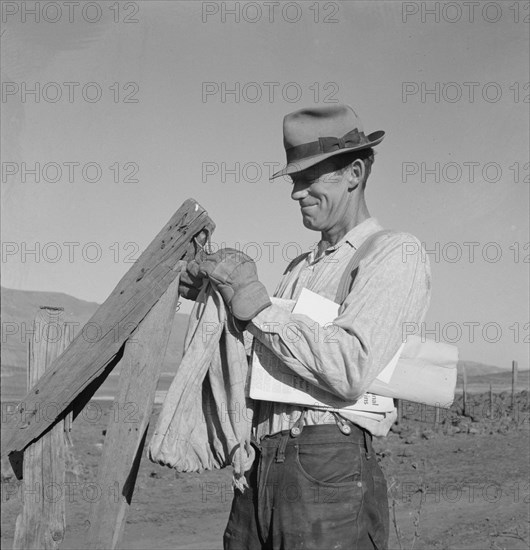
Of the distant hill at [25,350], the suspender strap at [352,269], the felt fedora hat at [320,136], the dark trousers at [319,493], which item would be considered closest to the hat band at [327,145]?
the felt fedora hat at [320,136]

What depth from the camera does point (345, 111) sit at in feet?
9.46

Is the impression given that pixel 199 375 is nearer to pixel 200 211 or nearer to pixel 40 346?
pixel 200 211

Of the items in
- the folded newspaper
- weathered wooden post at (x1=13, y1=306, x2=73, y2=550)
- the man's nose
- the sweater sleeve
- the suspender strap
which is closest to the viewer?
the sweater sleeve

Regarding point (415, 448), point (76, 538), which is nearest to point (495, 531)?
point (76, 538)

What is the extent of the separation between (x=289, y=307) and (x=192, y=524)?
22.0ft

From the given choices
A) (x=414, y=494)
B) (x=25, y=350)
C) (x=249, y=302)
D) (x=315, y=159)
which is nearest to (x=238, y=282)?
(x=249, y=302)

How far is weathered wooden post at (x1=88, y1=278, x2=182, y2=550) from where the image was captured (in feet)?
9.11

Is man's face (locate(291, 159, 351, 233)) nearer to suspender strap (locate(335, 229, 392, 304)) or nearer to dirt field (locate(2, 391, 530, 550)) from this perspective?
suspender strap (locate(335, 229, 392, 304))

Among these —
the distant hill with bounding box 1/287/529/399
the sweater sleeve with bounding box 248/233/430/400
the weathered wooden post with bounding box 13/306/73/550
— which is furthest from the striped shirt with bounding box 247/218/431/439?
the distant hill with bounding box 1/287/529/399

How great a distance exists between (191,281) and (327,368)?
66 cm

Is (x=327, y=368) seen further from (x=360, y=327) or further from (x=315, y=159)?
(x=315, y=159)

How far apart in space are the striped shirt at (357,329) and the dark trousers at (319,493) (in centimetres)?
6

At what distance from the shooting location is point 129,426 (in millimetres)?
2799

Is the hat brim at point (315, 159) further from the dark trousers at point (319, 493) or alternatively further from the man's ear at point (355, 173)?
the dark trousers at point (319, 493)
